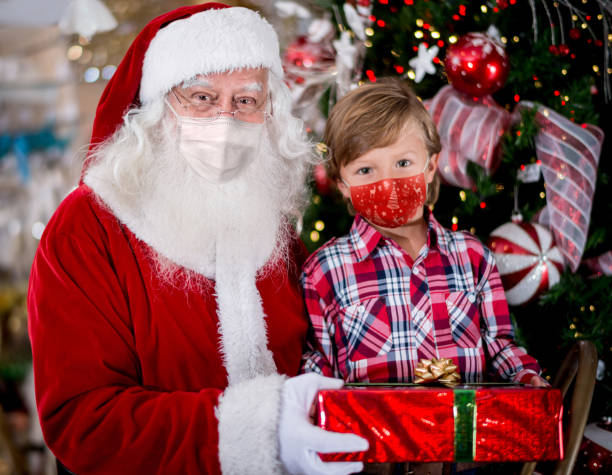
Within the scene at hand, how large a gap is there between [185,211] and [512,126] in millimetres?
1283

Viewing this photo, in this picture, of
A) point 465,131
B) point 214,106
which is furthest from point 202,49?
point 465,131

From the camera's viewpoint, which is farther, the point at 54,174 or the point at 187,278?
the point at 54,174

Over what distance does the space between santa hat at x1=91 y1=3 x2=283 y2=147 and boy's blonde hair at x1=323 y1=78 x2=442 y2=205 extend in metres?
0.31

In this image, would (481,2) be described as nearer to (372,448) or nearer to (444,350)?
(444,350)

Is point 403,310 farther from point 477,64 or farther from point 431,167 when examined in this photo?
point 477,64

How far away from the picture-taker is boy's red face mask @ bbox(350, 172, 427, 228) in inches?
69.8

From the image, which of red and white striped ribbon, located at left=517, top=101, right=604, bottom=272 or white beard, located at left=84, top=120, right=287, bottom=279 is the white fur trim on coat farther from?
red and white striped ribbon, located at left=517, top=101, right=604, bottom=272

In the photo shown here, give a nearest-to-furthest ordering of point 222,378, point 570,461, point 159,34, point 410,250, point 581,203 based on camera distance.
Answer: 1. point 570,461
2. point 222,378
3. point 159,34
4. point 410,250
5. point 581,203

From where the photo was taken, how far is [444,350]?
174 cm

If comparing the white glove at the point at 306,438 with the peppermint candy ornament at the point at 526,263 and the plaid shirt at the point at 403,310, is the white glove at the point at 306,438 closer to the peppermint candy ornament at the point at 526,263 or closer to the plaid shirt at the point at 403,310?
the plaid shirt at the point at 403,310

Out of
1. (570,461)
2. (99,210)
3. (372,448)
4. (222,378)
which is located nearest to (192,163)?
(99,210)

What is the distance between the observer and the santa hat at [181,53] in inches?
65.7

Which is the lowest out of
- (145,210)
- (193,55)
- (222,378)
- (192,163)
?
(222,378)

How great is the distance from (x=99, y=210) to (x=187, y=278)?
1.08 feet
